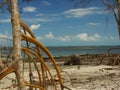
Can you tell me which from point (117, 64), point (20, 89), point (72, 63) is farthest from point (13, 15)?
point (72, 63)

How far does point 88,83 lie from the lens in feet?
38.9

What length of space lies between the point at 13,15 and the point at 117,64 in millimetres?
16271

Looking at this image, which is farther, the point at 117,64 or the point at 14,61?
the point at 117,64

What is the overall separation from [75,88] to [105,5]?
6823mm

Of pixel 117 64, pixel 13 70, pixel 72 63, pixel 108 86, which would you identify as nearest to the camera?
pixel 13 70

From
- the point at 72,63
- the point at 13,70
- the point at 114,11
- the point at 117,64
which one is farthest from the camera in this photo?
the point at 72,63

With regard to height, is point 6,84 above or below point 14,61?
below

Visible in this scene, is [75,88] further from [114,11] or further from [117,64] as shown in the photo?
[117,64]

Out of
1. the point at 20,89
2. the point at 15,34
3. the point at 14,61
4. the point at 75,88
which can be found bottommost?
the point at 75,88

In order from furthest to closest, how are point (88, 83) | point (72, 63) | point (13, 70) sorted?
point (72, 63) < point (88, 83) < point (13, 70)

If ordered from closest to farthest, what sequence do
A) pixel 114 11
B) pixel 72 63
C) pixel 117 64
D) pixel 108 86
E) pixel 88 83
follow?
pixel 108 86 < pixel 88 83 < pixel 114 11 < pixel 117 64 < pixel 72 63

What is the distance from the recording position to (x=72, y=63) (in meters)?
22.4

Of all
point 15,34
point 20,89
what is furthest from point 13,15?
point 20,89

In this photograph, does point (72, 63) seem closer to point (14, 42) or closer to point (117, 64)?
point (117, 64)
